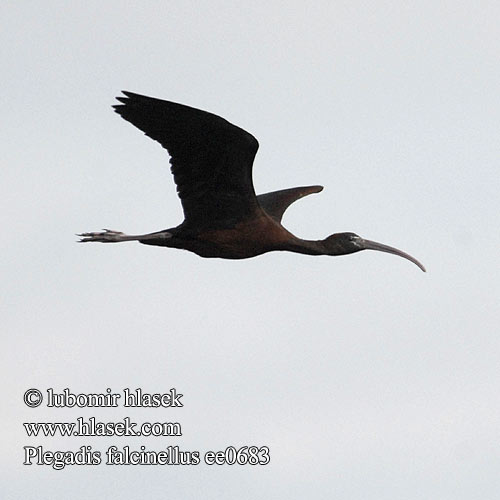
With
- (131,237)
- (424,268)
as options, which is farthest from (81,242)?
(424,268)

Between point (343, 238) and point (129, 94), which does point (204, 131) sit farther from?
point (343, 238)

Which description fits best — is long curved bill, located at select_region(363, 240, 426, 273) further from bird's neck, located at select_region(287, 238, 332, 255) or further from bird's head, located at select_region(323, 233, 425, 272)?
bird's neck, located at select_region(287, 238, 332, 255)

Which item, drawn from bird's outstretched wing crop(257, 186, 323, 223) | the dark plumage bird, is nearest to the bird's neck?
the dark plumage bird

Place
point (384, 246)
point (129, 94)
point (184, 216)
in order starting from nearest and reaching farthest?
point (129, 94) < point (184, 216) < point (384, 246)

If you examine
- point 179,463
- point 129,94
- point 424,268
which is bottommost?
point 179,463

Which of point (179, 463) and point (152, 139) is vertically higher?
point (152, 139)

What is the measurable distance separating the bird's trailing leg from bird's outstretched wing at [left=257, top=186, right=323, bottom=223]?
3.07 metres

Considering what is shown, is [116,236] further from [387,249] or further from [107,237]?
[387,249]

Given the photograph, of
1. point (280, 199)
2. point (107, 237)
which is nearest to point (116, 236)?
point (107, 237)

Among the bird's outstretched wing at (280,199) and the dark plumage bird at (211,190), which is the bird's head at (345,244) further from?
the bird's outstretched wing at (280,199)

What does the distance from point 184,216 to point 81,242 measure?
1.90 meters

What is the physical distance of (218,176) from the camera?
2225 centimetres

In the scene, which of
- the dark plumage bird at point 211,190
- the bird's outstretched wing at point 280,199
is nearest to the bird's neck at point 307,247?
the dark plumage bird at point 211,190

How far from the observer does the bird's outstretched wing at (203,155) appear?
21.2 metres
